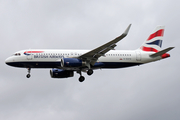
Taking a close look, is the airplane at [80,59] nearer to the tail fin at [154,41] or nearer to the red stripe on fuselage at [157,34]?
A: the tail fin at [154,41]

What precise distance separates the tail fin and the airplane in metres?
0.83

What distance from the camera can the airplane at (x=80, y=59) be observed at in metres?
51.8

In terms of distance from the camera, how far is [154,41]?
60.2 metres

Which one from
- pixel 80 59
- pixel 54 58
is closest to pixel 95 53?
pixel 80 59

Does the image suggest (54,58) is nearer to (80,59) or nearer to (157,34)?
(80,59)

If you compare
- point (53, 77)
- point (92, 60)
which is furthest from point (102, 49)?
point (53, 77)

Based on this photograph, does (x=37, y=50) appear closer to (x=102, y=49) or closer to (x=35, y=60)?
(x=35, y=60)

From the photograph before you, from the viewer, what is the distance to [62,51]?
53812mm

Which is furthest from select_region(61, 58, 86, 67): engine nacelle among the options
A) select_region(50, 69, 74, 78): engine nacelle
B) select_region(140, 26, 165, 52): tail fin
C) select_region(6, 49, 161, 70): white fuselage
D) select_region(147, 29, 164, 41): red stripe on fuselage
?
select_region(147, 29, 164, 41): red stripe on fuselage

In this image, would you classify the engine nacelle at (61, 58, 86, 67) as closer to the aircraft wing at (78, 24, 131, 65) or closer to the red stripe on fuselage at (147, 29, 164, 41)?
the aircraft wing at (78, 24, 131, 65)

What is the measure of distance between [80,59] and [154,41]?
1397cm

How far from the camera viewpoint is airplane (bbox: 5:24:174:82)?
170 feet

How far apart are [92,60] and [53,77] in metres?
7.85

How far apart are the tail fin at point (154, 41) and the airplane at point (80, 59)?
83cm
